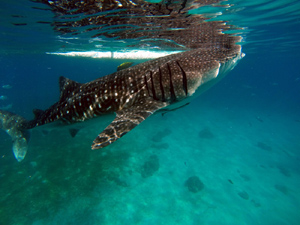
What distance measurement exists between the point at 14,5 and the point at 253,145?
2767 cm

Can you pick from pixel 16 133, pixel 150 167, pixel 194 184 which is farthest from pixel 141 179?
pixel 16 133

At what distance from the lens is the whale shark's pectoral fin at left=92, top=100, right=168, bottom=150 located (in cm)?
286

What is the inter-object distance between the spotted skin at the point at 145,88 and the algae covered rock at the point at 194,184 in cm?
953

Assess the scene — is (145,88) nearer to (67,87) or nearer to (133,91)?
(133,91)

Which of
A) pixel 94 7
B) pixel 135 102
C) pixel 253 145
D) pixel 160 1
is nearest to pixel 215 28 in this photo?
pixel 160 1

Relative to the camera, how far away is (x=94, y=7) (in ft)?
27.4

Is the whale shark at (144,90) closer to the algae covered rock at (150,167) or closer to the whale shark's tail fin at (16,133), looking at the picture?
the whale shark's tail fin at (16,133)

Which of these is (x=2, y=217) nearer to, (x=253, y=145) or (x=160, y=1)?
(x=160, y=1)

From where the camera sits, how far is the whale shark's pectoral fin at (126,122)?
2.86m

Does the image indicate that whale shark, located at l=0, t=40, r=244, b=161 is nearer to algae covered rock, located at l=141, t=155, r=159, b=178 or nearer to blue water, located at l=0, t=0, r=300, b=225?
blue water, located at l=0, t=0, r=300, b=225

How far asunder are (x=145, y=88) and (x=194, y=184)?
10252 millimetres

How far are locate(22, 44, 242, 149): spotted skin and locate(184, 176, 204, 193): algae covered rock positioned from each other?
9.53 m

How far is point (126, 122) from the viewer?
3.12 metres

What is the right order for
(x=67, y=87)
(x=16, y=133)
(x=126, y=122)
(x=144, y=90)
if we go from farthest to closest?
(x=16, y=133) < (x=67, y=87) < (x=144, y=90) < (x=126, y=122)
